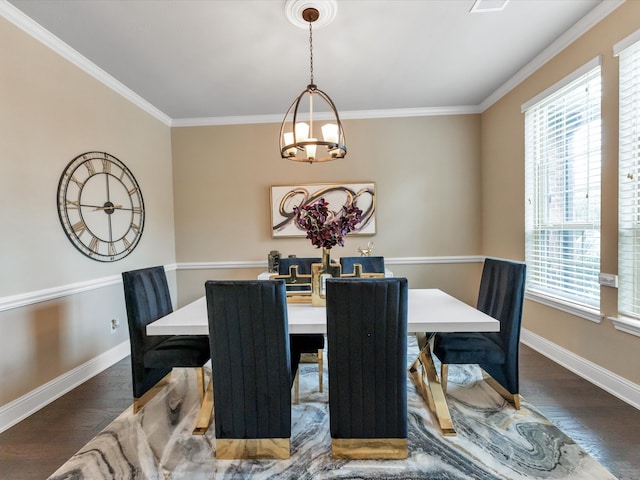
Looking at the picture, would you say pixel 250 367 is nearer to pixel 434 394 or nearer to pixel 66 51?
pixel 434 394

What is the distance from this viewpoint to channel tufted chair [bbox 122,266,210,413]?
6.48 feet

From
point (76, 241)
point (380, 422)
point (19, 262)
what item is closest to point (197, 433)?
point (380, 422)

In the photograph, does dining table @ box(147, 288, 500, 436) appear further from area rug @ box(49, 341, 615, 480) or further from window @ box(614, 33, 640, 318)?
window @ box(614, 33, 640, 318)

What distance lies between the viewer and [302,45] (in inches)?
98.0

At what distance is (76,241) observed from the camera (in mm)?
2557

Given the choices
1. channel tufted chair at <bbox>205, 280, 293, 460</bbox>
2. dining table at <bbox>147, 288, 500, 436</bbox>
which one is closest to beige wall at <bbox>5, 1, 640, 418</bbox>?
dining table at <bbox>147, 288, 500, 436</bbox>

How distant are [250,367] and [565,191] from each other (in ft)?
9.34

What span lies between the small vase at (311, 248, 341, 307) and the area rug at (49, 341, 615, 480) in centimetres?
75

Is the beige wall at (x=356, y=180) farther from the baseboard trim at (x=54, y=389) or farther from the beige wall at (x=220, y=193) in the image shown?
the baseboard trim at (x=54, y=389)

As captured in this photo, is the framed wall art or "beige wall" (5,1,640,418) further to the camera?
the framed wall art

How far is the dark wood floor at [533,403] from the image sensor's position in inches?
64.4

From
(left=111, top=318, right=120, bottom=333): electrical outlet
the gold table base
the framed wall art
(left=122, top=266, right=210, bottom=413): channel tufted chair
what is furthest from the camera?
the framed wall art

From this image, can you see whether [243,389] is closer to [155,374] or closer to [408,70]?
[155,374]

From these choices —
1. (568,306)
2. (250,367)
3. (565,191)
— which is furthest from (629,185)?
(250,367)
